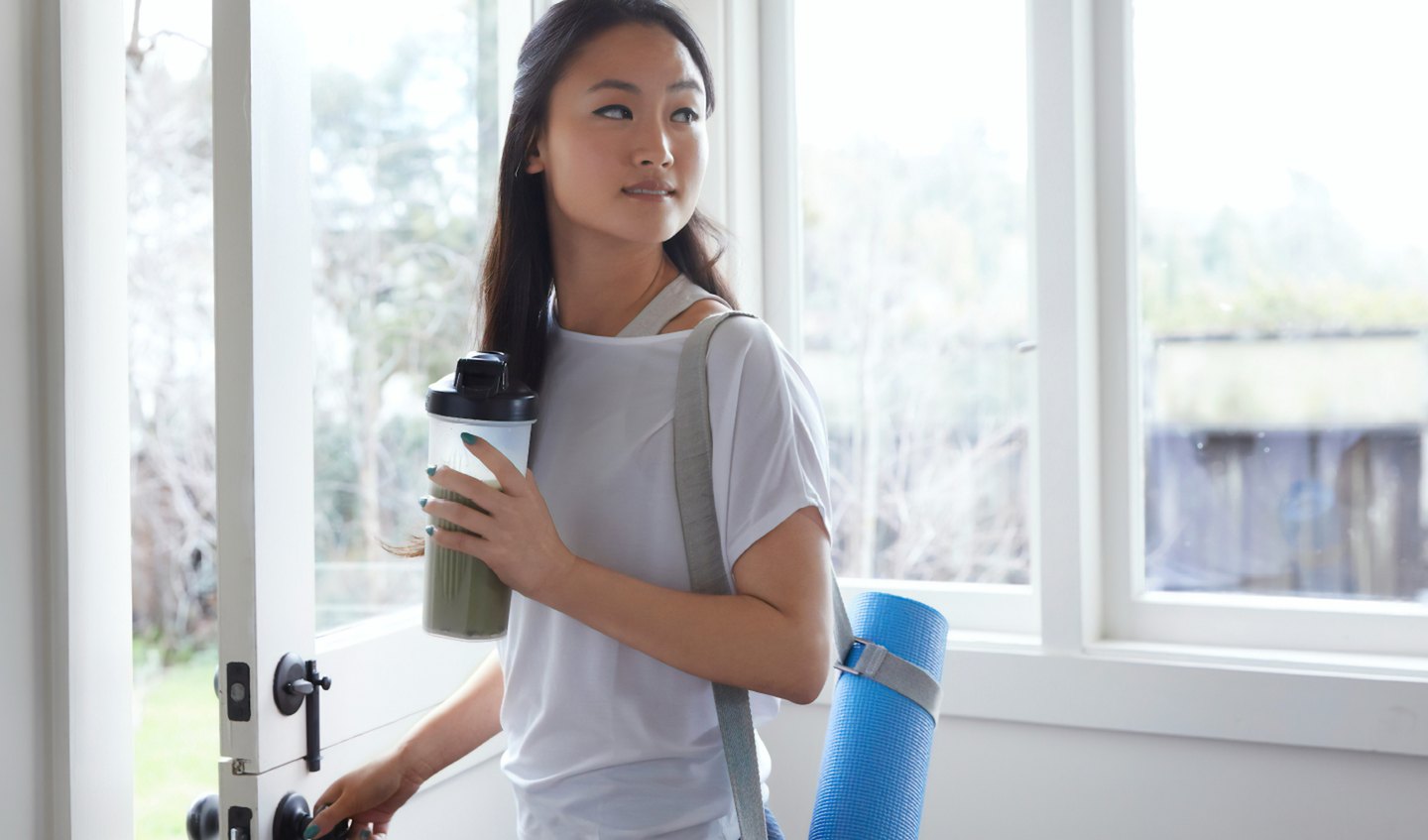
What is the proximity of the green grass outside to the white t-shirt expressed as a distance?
103 inches

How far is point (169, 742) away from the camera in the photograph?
10.6 ft

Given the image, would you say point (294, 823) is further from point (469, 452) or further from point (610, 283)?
point (610, 283)

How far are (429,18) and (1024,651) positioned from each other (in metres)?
1.26

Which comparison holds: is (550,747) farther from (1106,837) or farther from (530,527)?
(1106,837)

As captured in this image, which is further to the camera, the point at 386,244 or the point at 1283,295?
the point at 1283,295

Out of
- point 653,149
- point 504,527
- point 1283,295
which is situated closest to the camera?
point 504,527

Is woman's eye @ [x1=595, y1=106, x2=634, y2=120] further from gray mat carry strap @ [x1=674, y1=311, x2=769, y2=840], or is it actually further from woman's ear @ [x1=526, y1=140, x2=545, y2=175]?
gray mat carry strap @ [x1=674, y1=311, x2=769, y2=840]

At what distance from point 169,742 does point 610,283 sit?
9.28 ft

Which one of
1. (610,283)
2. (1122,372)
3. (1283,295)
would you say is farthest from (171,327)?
(1283,295)

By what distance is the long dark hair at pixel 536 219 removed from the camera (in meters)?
0.99

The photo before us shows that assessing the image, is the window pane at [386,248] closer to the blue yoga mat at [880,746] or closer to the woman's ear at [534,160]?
the woman's ear at [534,160]

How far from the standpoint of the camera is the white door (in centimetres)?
105

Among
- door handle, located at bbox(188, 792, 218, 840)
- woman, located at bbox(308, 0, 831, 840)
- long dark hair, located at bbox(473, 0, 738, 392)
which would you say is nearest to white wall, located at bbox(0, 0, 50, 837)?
door handle, located at bbox(188, 792, 218, 840)

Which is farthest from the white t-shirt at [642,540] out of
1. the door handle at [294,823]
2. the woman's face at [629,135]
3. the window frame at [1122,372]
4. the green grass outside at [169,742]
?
the green grass outside at [169,742]
